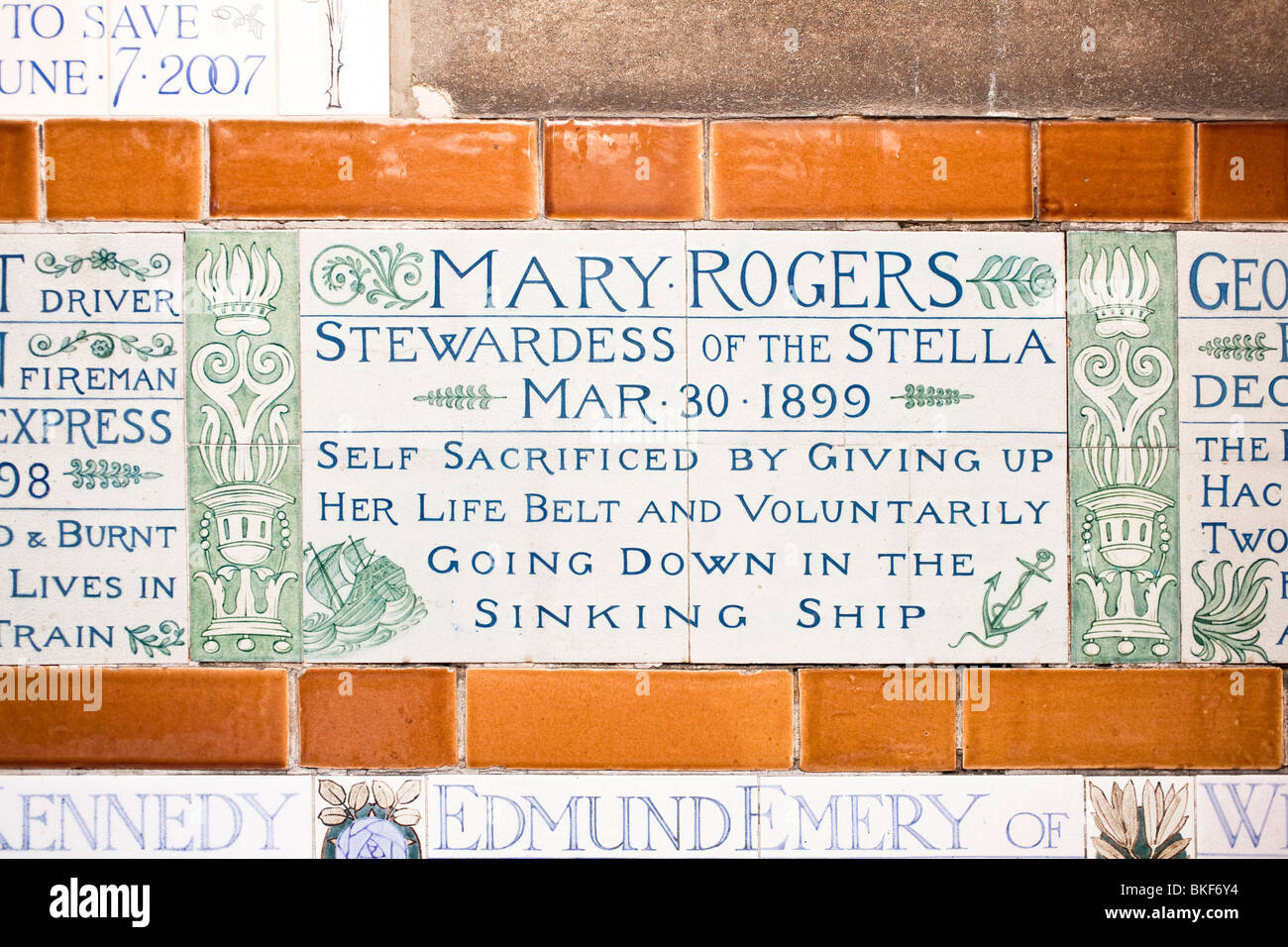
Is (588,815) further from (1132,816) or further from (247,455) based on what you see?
(1132,816)

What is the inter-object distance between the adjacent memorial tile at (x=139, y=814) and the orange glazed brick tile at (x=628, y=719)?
71 cm

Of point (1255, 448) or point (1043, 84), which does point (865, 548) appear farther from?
point (1043, 84)

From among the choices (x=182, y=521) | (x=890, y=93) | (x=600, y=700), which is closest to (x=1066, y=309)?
(x=890, y=93)

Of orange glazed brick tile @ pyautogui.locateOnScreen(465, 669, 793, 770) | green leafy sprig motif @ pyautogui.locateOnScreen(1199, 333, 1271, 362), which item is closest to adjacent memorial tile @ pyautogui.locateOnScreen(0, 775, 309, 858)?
orange glazed brick tile @ pyautogui.locateOnScreen(465, 669, 793, 770)

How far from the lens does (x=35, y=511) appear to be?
2600 mm

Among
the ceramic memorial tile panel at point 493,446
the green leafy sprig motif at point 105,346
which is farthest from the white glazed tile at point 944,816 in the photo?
the green leafy sprig motif at point 105,346

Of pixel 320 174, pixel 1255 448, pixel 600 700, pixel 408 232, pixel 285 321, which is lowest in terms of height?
pixel 600 700

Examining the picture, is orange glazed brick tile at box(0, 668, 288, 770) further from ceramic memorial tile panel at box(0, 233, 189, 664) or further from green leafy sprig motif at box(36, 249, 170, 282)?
green leafy sprig motif at box(36, 249, 170, 282)

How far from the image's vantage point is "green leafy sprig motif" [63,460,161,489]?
8.51ft

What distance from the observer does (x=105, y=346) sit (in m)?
2.60

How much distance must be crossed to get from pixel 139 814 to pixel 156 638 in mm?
581

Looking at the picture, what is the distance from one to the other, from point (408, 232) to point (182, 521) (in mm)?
1205

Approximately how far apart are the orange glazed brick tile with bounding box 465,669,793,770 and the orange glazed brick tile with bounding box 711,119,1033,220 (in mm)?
1549

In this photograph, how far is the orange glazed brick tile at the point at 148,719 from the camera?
8.48ft
